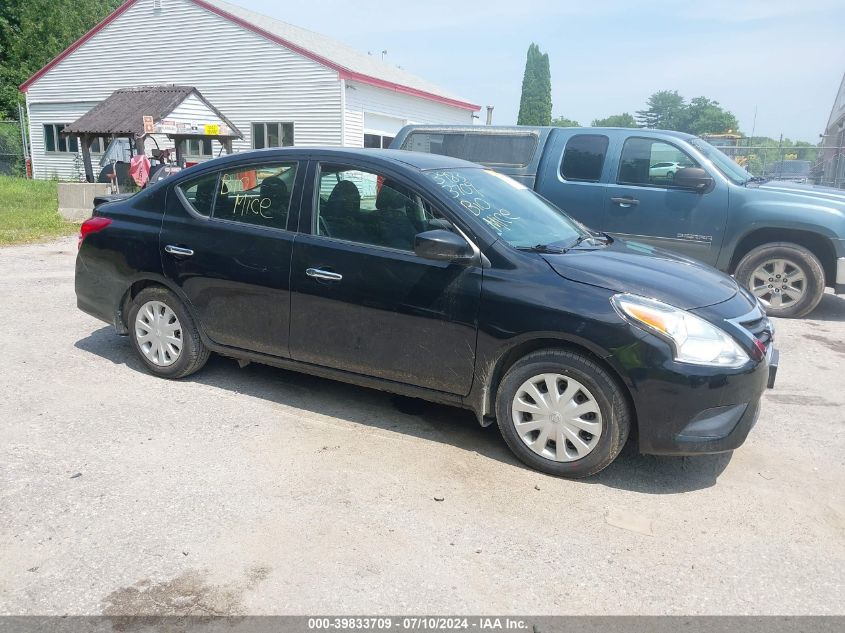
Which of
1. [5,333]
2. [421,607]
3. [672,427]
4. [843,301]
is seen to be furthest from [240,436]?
[843,301]

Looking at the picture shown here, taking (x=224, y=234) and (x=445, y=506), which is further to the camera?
(x=224, y=234)

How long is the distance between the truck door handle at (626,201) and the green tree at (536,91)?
170 ft

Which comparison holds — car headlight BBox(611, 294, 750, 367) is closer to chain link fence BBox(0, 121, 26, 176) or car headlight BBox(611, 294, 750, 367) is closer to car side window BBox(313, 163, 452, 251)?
car side window BBox(313, 163, 452, 251)

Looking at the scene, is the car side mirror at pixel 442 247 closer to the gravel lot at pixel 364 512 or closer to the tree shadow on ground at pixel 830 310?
the gravel lot at pixel 364 512

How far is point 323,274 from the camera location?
4.30 m

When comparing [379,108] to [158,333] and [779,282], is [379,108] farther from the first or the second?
[158,333]

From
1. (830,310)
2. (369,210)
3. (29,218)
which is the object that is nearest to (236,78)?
(29,218)

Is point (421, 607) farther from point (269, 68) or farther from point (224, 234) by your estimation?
point (269, 68)

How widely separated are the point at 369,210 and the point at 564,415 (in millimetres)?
1691

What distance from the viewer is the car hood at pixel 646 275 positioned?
3740mm

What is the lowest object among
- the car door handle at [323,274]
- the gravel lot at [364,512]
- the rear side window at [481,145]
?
the gravel lot at [364,512]

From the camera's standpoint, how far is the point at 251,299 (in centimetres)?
461

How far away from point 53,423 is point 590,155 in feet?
20.8

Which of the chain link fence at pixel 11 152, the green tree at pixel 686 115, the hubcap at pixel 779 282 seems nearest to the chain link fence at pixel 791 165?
the hubcap at pixel 779 282
